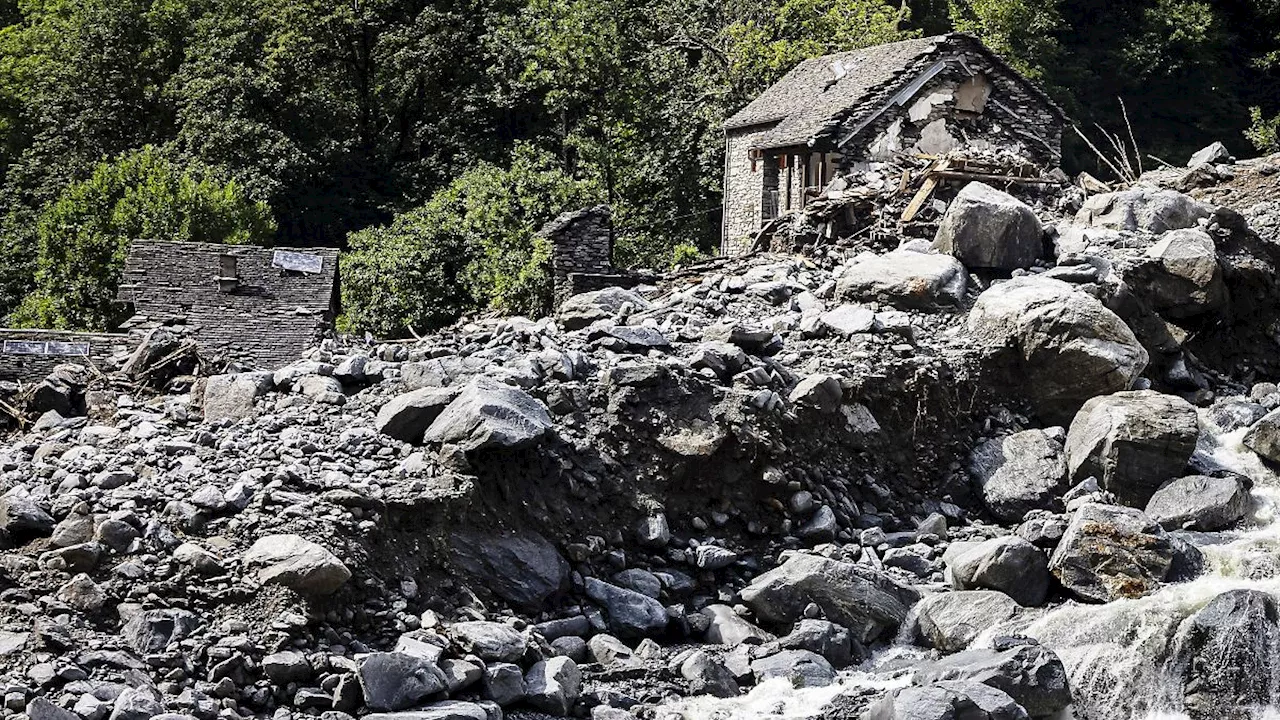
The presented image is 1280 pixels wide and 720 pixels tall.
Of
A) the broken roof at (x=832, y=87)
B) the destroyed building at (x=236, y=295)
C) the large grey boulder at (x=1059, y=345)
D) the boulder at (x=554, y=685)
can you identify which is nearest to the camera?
the boulder at (x=554, y=685)

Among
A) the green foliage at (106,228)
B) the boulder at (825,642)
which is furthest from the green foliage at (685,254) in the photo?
the boulder at (825,642)

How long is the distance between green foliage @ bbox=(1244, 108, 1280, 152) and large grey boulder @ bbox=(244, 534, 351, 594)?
84.5 ft

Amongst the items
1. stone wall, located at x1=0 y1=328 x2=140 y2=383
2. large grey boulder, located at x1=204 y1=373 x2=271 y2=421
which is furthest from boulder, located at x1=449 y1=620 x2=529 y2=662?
stone wall, located at x1=0 y1=328 x2=140 y2=383

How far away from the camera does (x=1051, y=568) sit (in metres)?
15.1

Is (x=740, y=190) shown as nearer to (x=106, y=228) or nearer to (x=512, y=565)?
(x=106, y=228)

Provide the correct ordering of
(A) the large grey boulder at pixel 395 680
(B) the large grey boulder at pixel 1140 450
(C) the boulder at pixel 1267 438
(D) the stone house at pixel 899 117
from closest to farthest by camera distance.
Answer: (A) the large grey boulder at pixel 395 680 → (B) the large grey boulder at pixel 1140 450 → (C) the boulder at pixel 1267 438 → (D) the stone house at pixel 899 117

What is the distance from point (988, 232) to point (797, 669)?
8872 millimetres

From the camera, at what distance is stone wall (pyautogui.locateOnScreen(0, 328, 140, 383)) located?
1917cm

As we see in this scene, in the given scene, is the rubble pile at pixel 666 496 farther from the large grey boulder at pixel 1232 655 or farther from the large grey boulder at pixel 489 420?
the large grey boulder at pixel 1232 655

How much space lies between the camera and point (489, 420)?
1498 cm

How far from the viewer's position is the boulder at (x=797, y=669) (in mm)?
13695

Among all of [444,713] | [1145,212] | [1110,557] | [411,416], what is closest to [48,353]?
[411,416]

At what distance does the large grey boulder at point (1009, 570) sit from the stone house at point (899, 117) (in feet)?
40.0

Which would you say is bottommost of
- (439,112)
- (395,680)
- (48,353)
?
(395,680)
